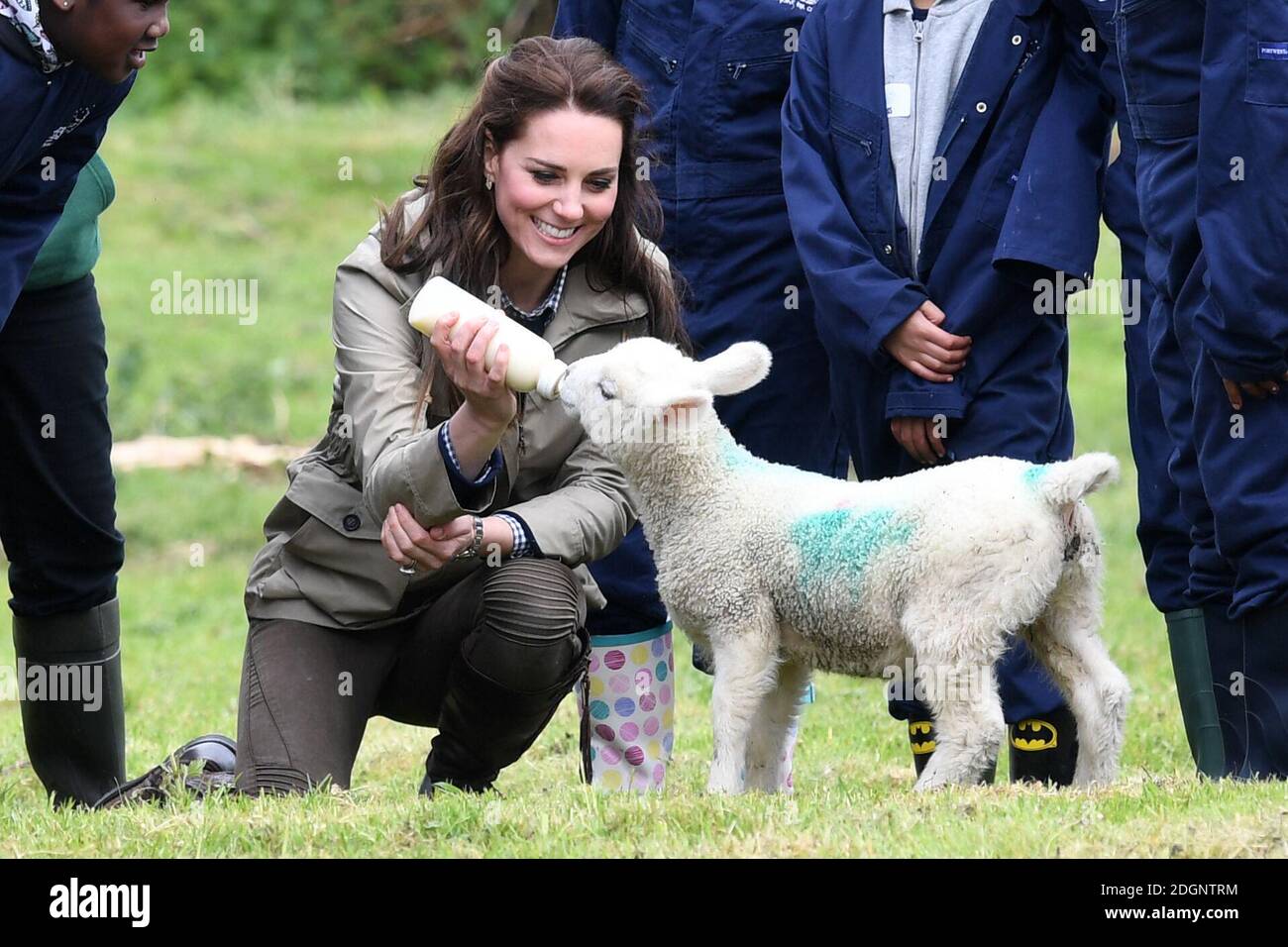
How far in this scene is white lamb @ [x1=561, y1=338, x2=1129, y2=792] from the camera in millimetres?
4125

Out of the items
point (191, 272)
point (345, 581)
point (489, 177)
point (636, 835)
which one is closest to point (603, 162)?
point (489, 177)

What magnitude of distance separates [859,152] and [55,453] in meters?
2.34

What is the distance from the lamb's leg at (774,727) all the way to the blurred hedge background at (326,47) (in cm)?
1497

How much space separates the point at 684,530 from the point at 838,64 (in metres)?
1.47

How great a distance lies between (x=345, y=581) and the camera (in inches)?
185

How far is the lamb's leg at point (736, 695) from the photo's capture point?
4297 millimetres

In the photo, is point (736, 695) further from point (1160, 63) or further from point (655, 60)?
point (655, 60)

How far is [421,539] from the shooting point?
4227 mm

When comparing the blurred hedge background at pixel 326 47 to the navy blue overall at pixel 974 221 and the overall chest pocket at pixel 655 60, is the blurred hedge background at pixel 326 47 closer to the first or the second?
the overall chest pocket at pixel 655 60

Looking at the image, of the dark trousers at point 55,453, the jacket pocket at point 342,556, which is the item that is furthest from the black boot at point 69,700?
the jacket pocket at point 342,556

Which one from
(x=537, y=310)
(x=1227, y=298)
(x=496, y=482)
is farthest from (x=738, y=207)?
(x=1227, y=298)

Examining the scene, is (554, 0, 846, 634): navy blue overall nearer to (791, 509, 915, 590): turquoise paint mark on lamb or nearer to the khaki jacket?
the khaki jacket

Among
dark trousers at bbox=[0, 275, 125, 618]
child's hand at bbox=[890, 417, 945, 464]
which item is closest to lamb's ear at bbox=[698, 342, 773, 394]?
child's hand at bbox=[890, 417, 945, 464]

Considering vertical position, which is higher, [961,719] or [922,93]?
[922,93]
